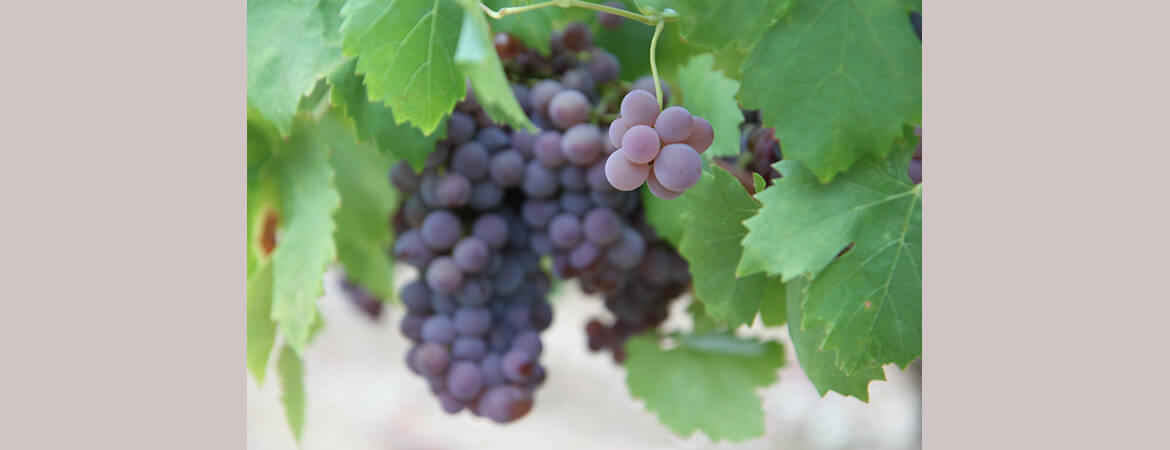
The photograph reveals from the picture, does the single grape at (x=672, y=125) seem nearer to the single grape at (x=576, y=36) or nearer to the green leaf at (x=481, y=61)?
the green leaf at (x=481, y=61)

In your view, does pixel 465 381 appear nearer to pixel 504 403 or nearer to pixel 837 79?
pixel 504 403

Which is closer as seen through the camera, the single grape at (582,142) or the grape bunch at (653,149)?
the grape bunch at (653,149)

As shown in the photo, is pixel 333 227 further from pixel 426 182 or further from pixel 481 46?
pixel 481 46

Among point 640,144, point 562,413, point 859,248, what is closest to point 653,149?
point 640,144


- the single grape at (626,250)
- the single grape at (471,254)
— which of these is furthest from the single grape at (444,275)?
the single grape at (626,250)

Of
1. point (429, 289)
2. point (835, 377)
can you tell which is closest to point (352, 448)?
point (429, 289)
